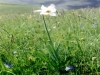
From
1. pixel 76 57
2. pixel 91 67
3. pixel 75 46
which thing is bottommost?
pixel 91 67

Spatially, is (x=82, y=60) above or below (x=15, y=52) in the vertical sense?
below

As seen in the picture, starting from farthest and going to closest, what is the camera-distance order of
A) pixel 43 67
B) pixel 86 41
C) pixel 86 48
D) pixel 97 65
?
pixel 86 41 < pixel 86 48 < pixel 43 67 < pixel 97 65

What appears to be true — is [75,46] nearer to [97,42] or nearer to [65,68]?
[97,42]

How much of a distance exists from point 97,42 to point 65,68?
68 centimetres

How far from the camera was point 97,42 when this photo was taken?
3.16m

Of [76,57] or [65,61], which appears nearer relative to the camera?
[65,61]

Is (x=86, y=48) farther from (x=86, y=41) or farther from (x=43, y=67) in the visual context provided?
(x=43, y=67)

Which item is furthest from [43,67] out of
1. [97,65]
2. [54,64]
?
[97,65]

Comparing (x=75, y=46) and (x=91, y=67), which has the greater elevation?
(x=75, y=46)

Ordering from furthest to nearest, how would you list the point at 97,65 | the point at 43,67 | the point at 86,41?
the point at 86,41, the point at 43,67, the point at 97,65

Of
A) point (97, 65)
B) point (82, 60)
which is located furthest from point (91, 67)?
point (82, 60)

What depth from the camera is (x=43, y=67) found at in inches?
108

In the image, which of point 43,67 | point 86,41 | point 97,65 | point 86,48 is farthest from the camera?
point 86,41

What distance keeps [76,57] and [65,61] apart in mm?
217
